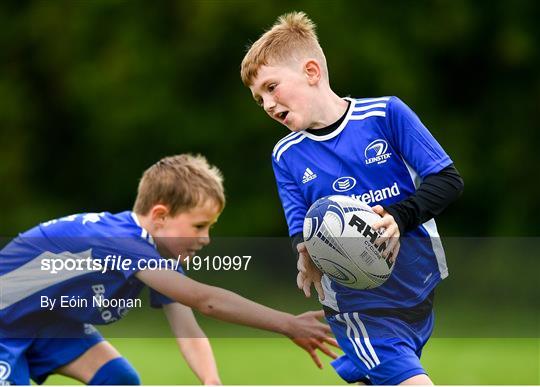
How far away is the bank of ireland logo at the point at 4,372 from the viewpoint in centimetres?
497

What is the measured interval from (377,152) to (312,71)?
1.52 ft

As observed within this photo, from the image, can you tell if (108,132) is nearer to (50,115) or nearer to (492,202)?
(50,115)

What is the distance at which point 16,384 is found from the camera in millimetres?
5027

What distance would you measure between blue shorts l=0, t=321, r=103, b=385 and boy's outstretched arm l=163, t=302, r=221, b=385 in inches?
18.3

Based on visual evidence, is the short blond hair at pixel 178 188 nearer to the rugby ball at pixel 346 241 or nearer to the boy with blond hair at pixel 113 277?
the boy with blond hair at pixel 113 277

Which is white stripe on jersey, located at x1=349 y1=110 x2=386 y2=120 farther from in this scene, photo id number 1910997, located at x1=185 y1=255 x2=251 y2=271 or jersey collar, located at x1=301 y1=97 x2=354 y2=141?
photo id number 1910997, located at x1=185 y1=255 x2=251 y2=271

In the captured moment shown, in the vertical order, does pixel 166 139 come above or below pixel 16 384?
above

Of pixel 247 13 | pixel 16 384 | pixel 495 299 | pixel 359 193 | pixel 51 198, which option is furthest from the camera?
pixel 51 198

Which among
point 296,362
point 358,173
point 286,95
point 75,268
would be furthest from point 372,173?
point 296,362

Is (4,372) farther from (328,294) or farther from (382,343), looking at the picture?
(382,343)

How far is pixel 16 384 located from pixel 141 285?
0.76 metres

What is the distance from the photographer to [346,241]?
166 inches

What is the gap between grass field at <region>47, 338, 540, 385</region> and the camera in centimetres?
743

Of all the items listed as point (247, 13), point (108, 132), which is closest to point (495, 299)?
point (247, 13)
